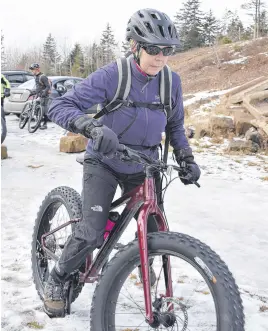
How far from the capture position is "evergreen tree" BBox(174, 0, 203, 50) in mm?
65688

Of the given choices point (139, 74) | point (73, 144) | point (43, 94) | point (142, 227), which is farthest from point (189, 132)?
point (142, 227)

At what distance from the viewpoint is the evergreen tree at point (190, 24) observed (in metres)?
65.7

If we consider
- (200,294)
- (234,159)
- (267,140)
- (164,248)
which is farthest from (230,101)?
(164,248)

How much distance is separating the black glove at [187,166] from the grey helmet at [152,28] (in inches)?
30.5

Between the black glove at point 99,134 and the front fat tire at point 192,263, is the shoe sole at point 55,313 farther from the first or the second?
the black glove at point 99,134

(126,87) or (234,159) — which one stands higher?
(126,87)

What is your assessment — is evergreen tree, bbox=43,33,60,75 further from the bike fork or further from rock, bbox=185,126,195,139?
the bike fork

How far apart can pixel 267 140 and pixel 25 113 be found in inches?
299

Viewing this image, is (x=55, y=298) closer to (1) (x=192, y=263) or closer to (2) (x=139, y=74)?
(1) (x=192, y=263)

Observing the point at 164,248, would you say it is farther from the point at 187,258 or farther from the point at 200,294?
the point at 200,294

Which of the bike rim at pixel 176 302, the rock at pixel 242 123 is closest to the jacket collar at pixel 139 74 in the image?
the bike rim at pixel 176 302

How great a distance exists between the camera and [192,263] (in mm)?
2340

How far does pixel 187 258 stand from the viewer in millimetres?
2346

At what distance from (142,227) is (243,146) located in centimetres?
819
